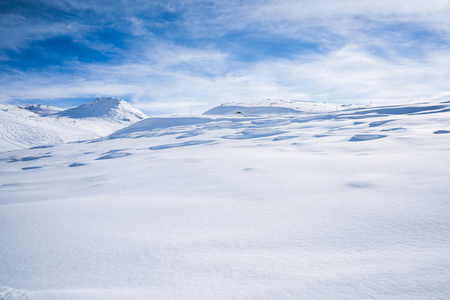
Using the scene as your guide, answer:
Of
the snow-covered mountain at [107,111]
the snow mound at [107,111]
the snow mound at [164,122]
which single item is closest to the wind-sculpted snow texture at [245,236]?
the snow mound at [164,122]

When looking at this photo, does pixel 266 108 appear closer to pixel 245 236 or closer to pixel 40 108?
pixel 245 236

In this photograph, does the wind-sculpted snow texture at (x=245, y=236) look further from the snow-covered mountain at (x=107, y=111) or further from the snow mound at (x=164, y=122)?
the snow-covered mountain at (x=107, y=111)

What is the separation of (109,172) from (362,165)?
3.39 metres

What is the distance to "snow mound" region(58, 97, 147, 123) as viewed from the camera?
135 feet

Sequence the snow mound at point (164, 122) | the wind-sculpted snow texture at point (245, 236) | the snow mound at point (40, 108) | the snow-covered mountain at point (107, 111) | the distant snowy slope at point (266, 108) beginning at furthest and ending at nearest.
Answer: the snow mound at point (40, 108)
the snow-covered mountain at point (107, 111)
the distant snowy slope at point (266, 108)
the snow mound at point (164, 122)
the wind-sculpted snow texture at point (245, 236)

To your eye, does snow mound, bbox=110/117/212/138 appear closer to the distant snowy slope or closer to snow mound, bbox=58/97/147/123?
the distant snowy slope

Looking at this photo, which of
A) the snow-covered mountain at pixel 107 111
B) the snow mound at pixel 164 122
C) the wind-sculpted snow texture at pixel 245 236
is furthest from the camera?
the snow-covered mountain at pixel 107 111

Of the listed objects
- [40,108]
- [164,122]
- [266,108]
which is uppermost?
[40,108]

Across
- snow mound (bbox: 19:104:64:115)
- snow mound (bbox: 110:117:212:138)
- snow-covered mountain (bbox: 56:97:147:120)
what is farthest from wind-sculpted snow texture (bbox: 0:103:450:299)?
snow mound (bbox: 19:104:64:115)

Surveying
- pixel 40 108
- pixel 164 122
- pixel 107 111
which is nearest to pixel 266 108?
pixel 164 122

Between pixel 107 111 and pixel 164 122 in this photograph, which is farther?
pixel 107 111

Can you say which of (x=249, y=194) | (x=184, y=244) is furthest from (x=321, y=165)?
(x=184, y=244)

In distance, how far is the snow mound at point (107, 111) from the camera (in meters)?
41.1

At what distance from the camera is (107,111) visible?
43.5m
